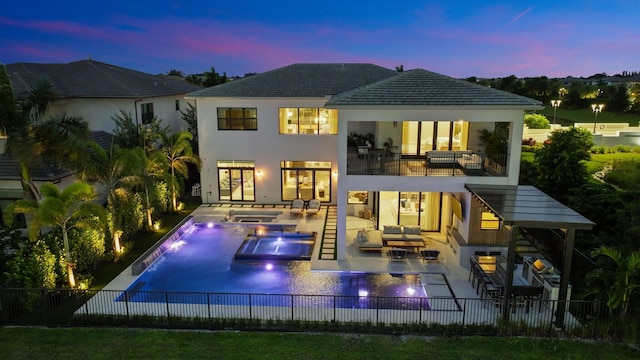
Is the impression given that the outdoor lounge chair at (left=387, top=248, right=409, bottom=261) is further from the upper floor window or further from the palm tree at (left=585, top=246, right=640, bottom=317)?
the upper floor window

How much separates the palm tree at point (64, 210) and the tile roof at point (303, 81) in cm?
1174

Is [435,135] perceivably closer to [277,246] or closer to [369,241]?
[369,241]

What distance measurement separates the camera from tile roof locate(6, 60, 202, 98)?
22781mm

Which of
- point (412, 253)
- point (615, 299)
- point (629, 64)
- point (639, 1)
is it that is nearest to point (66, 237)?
point (412, 253)

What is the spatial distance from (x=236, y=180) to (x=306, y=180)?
4.39 meters

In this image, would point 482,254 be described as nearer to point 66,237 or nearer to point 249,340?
point 249,340

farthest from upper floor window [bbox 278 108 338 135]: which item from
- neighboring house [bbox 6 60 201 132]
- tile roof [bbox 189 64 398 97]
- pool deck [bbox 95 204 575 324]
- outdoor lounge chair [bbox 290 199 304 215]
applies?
neighboring house [bbox 6 60 201 132]

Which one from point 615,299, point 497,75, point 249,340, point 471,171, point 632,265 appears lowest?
point 249,340

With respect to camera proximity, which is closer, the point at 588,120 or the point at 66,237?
the point at 66,237

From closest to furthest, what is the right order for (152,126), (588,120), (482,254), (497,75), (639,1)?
(482,254) < (152,126) < (639,1) < (588,120) < (497,75)

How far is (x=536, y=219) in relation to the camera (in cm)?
1188

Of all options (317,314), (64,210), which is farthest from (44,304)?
(317,314)

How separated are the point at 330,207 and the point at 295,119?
18.7 ft

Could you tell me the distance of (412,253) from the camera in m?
17.8
